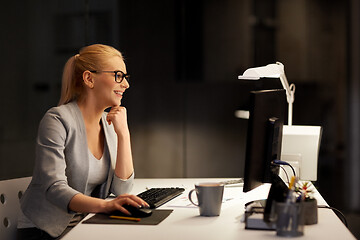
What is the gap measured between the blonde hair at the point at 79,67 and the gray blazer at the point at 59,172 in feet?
0.23

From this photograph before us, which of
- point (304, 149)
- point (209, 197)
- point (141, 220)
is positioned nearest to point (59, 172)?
point (141, 220)

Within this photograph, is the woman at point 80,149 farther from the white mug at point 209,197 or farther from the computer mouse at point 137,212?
the white mug at point 209,197

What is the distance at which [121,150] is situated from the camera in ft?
7.74

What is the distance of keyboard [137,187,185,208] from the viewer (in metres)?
1.95

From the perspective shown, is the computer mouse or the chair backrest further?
the chair backrest

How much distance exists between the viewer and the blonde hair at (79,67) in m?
2.36

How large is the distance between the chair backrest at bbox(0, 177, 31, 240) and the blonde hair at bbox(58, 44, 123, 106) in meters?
0.45

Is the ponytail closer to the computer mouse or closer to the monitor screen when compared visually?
the computer mouse

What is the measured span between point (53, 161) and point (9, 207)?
0.24m

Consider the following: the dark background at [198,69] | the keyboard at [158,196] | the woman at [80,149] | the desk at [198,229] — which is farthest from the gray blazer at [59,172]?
the dark background at [198,69]

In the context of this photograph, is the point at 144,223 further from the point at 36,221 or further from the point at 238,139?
the point at 238,139

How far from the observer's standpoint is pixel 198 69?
4551 mm

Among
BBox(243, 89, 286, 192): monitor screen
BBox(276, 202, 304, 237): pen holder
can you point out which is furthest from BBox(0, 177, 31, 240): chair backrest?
BBox(276, 202, 304, 237): pen holder

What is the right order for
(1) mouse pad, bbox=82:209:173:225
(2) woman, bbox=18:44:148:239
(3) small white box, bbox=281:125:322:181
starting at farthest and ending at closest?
1. (3) small white box, bbox=281:125:322:181
2. (2) woman, bbox=18:44:148:239
3. (1) mouse pad, bbox=82:209:173:225
